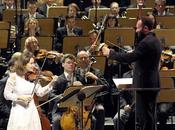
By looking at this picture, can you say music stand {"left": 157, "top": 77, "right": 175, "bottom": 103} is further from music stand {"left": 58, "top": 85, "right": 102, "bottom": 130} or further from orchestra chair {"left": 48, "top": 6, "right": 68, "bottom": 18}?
orchestra chair {"left": 48, "top": 6, "right": 68, "bottom": 18}

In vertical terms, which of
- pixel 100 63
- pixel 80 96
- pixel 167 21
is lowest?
pixel 80 96

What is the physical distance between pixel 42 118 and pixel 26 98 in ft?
2.00

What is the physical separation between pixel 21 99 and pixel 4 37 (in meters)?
2.77

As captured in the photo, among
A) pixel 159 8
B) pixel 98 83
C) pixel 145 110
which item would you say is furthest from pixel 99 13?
pixel 145 110

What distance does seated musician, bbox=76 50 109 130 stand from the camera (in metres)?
9.12

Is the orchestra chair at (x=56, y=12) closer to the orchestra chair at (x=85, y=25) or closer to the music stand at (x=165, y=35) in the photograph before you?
the orchestra chair at (x=85, y=25)

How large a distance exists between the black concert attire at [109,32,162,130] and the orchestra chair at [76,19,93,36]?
3.58m

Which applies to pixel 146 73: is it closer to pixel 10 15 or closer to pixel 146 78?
pixel 146 78

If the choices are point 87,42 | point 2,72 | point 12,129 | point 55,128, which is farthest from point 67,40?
point 12,129

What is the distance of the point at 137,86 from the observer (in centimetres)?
807

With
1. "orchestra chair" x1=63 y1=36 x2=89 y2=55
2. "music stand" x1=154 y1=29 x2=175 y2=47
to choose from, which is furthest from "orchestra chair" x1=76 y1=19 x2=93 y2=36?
"music stand" x1=154 y1=29 x2=175 y2=47

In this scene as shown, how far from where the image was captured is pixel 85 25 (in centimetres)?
1166

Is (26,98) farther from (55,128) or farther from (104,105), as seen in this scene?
(104,105)

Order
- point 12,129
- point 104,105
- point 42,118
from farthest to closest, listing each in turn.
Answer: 1. point 104,105
2. point 42,118
3. point 12,129
